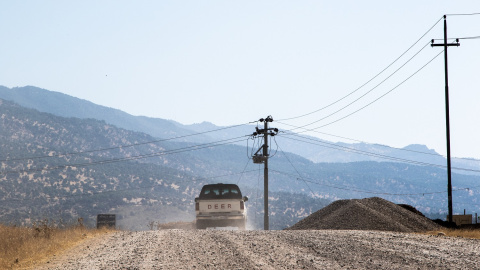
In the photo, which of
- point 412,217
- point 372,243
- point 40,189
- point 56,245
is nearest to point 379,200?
point 412,217

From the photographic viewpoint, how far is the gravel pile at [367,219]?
32500mm

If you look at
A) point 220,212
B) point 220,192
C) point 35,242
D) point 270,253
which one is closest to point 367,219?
point 220,192

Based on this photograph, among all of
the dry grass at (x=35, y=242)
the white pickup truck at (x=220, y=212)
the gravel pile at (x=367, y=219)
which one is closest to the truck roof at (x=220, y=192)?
the white pickup truck at (x=220, y=212)

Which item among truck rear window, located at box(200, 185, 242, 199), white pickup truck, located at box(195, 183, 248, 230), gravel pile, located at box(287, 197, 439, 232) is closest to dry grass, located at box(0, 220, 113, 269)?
white pickup truck, located at box(195, 183, 248, 230)

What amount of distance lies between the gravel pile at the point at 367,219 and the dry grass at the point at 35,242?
46.1ft

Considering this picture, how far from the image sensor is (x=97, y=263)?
1423cm

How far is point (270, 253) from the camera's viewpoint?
15.5 meters

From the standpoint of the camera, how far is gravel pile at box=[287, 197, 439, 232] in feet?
107

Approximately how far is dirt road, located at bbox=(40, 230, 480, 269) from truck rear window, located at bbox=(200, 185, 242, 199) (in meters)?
10.9

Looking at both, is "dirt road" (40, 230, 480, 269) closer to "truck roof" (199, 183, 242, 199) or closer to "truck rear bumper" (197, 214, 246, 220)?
"truck rear bumper" (197, 214, 246, 220)

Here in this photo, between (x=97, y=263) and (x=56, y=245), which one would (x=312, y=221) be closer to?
(x=56, y=245)

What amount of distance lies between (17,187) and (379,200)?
145181 millimetres

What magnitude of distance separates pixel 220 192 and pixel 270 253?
17.0m

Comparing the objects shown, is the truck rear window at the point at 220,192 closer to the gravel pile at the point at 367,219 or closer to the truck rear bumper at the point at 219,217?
the truck rear bumper at the point at 219,217
